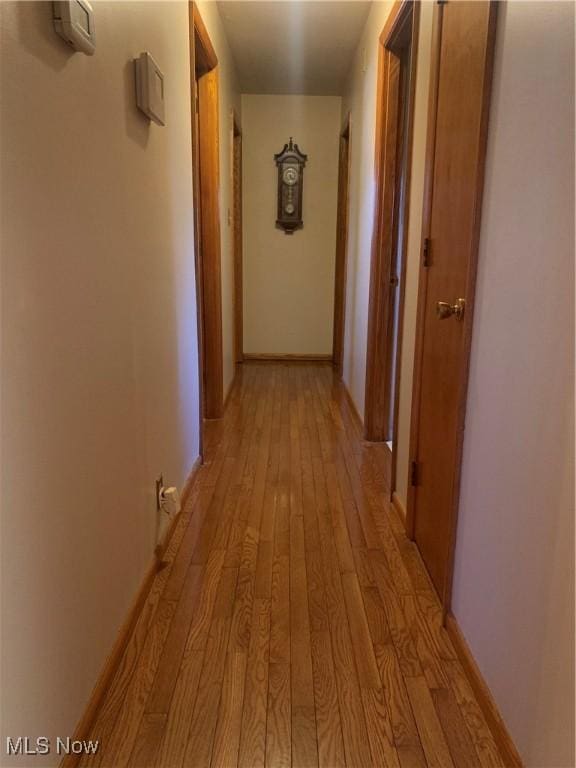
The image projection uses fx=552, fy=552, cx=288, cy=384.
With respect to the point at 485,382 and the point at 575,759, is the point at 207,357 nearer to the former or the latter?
the point at 485,382

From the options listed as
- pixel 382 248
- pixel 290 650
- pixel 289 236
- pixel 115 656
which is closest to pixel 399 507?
pixel 290 650

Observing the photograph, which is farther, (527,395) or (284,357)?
(284,357)

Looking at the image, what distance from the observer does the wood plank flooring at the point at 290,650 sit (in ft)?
4.20

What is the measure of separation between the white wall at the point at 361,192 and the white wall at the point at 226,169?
92 cm

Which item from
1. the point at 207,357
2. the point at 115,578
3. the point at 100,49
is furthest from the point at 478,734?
the point at 207,357

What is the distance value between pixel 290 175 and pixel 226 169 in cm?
131

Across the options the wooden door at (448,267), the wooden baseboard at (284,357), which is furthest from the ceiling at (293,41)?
the wooden baseboard at (284,357)

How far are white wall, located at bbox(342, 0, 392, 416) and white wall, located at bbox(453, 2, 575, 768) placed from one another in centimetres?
196

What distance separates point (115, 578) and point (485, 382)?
1.12 m

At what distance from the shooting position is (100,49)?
1310mm

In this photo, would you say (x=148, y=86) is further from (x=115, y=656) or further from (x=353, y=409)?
(x=353, y=409)

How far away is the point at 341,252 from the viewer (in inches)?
198

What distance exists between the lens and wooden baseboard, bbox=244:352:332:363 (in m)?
5.68

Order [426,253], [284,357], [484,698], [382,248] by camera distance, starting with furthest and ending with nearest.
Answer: [284,357], [382,248], [426,253], [484,698]
